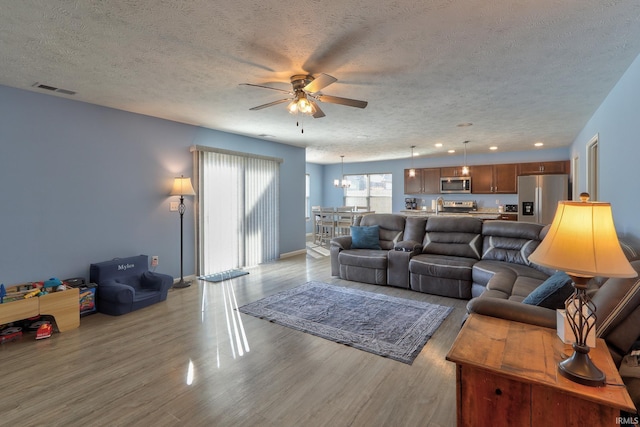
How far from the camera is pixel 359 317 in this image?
345 cm

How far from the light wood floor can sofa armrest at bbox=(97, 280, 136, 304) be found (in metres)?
0.22

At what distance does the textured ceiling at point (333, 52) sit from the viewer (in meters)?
1.97

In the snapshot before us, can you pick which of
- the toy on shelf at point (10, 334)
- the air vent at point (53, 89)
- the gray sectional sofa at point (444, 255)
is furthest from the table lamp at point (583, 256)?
the air vent at point (53, 89)

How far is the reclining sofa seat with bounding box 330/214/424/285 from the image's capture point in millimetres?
4770

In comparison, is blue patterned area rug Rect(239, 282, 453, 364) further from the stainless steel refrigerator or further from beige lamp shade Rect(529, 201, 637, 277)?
the stainless steel refrigerator

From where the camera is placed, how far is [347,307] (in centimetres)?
375

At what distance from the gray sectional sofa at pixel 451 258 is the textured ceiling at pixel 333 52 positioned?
1.61 m

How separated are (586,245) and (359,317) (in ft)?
8.16

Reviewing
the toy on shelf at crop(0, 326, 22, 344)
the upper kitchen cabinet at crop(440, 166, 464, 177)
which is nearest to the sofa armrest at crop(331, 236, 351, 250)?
the toy on shelf at crop(0, 326, 22, 344)

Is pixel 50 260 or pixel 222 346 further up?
pixel 50 260

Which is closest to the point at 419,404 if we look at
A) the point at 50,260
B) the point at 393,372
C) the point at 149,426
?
the point at 393,372

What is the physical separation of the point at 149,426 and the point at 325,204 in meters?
9.66

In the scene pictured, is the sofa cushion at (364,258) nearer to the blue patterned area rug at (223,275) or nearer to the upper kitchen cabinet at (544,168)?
the blue patterned area rug at (223,275)

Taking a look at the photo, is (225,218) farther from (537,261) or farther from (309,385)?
(537,261)
